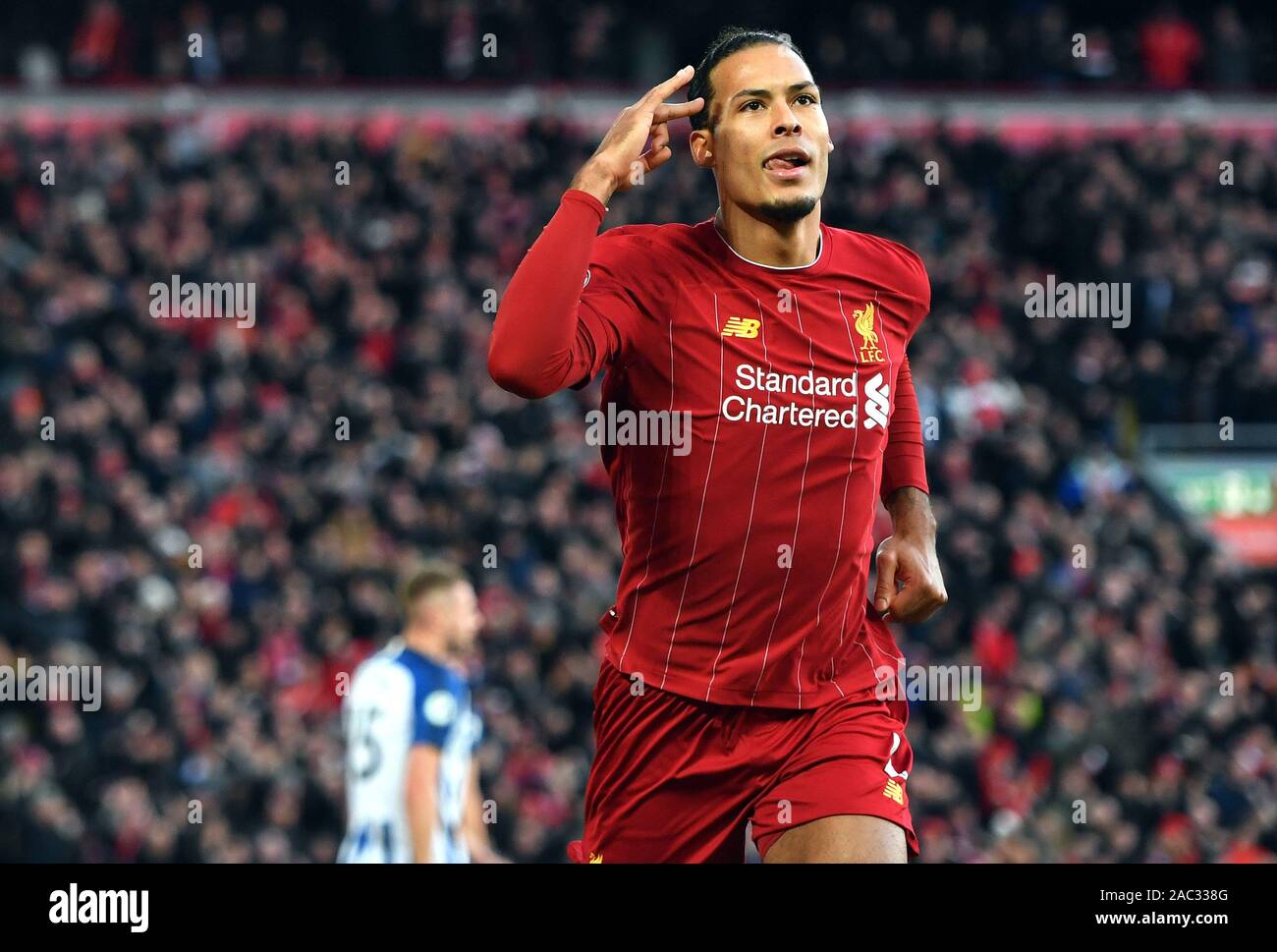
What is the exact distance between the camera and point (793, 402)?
4355 millimetres

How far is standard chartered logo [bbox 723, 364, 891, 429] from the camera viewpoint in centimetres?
434

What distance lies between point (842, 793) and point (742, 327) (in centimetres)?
110

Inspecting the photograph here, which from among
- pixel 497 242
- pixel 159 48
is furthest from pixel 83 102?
pixel 497 242

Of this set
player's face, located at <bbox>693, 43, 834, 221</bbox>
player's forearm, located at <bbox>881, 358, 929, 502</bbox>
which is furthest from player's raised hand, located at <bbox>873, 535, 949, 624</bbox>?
player's face, located at <bbox>693, 43, 834, 221</bbox>

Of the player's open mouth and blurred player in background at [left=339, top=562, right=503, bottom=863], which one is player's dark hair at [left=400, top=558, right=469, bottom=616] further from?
the player's open mouth

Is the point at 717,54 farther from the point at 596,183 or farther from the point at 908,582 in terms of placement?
the point at 908,582

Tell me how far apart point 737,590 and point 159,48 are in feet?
54.3

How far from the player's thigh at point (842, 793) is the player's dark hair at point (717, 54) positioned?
1.45m

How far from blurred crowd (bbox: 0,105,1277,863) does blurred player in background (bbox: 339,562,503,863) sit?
4.37m

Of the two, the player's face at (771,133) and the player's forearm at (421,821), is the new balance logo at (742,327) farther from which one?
the player's forearm at (421,821)

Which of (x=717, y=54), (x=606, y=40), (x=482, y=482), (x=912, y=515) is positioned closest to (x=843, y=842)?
(x=912, y=515)

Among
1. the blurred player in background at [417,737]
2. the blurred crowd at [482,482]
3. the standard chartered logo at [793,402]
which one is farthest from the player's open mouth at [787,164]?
the blurred crowd at [482,482]

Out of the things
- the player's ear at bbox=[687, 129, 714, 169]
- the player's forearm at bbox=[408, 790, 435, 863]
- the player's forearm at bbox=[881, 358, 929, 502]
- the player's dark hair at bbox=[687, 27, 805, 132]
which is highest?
the player's dark hair at bbox=[687, 27, 805, 132]
